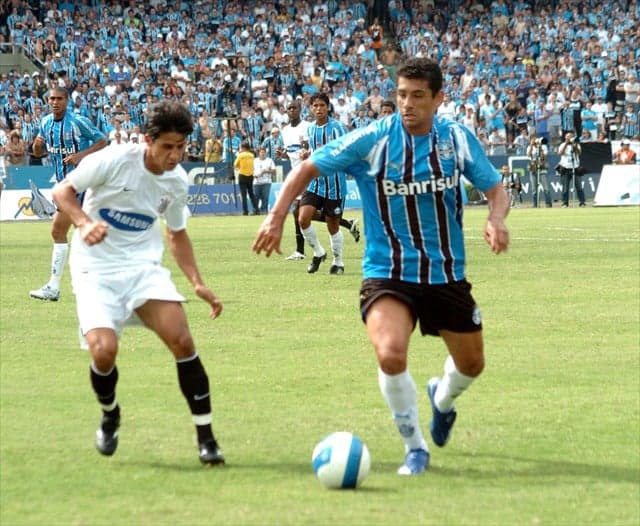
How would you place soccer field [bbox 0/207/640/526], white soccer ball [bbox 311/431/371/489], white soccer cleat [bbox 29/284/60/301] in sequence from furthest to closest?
1. white soccer cleat [bbox 29/284/60/301]
2. white soccer ball [bbox 311/431/371/489]
3. soccer field [bbox 0/207/640/526]

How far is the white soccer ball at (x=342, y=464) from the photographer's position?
6.45 m

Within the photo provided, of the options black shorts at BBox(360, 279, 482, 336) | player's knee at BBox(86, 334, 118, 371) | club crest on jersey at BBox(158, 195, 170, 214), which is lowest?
player's knee at BBox(86, 334, 118, 371)

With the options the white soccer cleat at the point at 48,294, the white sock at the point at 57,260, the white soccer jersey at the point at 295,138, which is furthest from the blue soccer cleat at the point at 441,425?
the white soccer jersey at the point at 295,138

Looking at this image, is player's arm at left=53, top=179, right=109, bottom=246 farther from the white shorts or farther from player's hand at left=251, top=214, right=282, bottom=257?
player's hand at left=251, top=214, right=282, bottom=257

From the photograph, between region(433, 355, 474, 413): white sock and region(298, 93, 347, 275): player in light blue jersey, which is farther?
region(298, 93, 347, 275): player in light blue jersey

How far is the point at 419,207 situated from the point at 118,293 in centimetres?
169

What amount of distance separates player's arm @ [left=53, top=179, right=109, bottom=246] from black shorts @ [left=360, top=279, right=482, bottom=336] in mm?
1411

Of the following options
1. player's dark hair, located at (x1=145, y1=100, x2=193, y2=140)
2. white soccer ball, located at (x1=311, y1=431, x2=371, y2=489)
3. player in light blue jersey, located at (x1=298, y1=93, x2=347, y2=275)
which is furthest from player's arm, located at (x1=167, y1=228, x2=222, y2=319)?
player in light blue jersey, located at (x1=298, y1=93, x2=347, y2=275)

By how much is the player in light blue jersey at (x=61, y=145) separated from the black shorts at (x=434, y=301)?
805 cm

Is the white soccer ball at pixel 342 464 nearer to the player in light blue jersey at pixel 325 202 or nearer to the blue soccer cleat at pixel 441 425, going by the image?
the blue soccer cleat at pixel 441 425

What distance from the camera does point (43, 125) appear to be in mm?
16969

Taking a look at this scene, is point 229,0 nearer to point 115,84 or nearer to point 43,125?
point 115,84

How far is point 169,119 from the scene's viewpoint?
272 inches

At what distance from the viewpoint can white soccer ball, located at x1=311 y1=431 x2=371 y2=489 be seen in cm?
645
